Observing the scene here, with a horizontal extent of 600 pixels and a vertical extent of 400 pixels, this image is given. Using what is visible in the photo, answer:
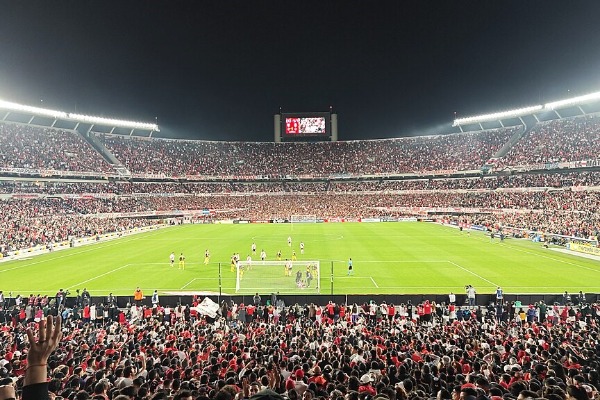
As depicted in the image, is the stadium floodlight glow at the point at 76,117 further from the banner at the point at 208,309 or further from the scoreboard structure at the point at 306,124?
the banner at the point at 208,309

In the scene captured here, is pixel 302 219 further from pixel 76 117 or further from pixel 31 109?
pixel 31 109

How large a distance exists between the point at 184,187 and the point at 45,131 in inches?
1218

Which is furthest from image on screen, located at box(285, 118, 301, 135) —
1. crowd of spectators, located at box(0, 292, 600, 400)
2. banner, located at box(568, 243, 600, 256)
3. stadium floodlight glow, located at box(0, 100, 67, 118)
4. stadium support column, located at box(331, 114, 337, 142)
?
crowd of spectators, located at box(0, 292, 600, 400)

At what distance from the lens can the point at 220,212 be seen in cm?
8950

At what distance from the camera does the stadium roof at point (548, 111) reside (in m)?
72.4

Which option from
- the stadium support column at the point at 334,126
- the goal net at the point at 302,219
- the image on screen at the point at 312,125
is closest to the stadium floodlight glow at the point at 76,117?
the image on screen at the point at 312,125

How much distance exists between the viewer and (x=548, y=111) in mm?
81562

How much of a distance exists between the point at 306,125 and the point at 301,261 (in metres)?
72.3

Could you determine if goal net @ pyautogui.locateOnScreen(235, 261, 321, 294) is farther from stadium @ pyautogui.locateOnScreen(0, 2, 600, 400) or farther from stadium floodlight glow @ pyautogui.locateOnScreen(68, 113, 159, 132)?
stadium floodlight glow @ pyautogui.locateOnScreen(68, 113, 159, 132)

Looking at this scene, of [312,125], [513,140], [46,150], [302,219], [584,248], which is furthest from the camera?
[312,125]

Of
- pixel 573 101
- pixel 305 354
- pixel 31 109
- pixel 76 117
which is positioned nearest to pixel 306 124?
pixel 76 117

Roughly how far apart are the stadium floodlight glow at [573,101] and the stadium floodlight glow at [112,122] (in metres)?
92.2

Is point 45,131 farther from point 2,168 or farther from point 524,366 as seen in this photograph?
point 524,366

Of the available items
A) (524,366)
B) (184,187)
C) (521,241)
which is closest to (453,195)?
(521,241)
